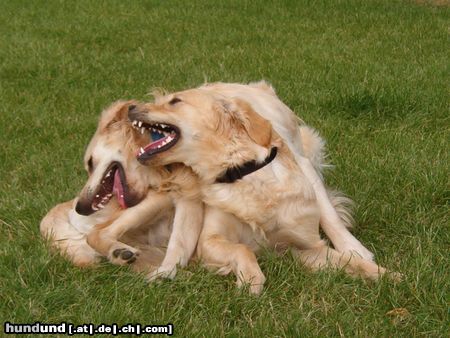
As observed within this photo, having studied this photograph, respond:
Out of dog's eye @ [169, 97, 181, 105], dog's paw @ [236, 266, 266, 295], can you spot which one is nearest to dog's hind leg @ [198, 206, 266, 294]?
dog's paw @ [236, 266, 266, 295]

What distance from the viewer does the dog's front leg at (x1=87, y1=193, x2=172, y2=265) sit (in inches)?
127

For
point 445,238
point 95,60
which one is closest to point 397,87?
point 445,238

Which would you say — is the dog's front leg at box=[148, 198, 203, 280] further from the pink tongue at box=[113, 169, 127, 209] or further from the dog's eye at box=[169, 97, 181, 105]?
the dog's eye at box=[169, 97, 181, 105]

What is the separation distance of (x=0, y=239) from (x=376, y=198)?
2074 millimetres

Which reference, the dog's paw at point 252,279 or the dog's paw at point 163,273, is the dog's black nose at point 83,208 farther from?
the dog's paw at point 252,279

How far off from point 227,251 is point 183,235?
0.99 ft

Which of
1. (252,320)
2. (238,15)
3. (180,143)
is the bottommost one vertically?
(238,15)

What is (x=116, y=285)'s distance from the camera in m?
2.95

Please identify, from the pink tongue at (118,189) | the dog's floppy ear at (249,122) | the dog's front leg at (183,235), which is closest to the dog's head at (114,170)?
the pink tongue at (118,189)

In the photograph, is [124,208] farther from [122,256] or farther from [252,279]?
[252,279]

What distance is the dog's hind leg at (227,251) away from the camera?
9.96ft

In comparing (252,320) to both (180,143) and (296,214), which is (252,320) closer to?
(296,214)

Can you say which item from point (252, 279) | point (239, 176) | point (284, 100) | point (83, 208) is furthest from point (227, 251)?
point (284, 100)

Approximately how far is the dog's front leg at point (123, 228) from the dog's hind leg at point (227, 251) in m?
0.31
